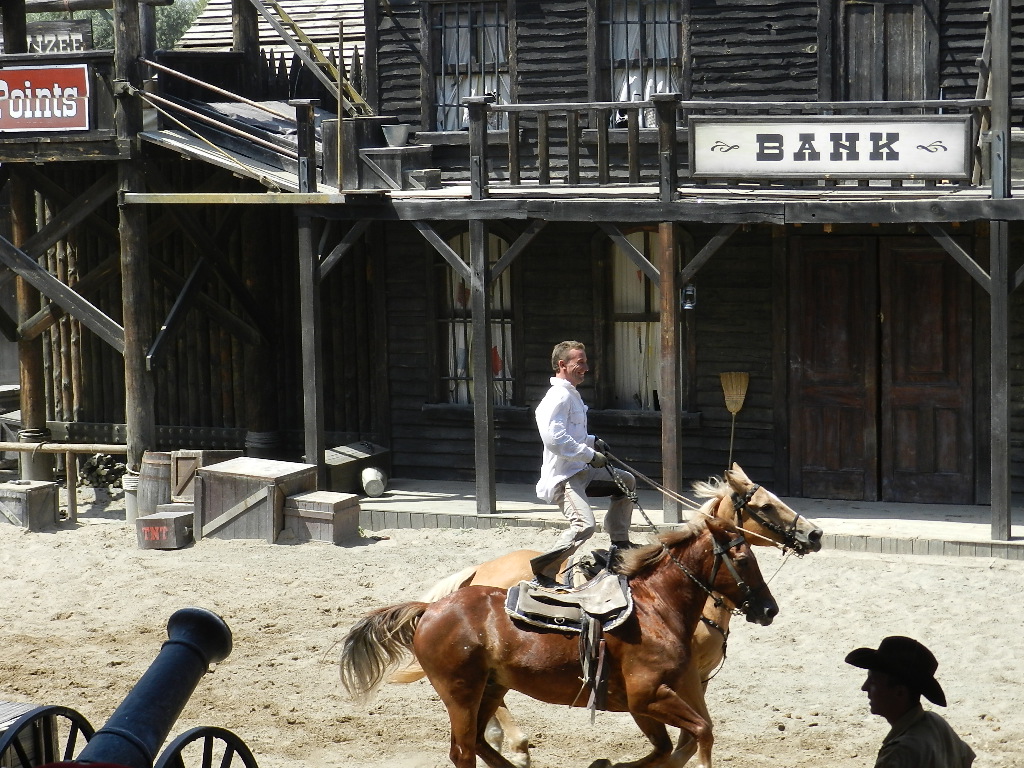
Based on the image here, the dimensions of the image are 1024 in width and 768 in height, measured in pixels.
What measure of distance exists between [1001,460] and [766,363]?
2942mm

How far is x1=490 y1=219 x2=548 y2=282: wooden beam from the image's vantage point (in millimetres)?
13391

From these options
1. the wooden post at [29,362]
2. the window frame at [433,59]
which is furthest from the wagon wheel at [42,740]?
the window frame at [433,59]

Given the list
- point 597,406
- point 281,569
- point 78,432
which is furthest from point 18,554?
point 597,406

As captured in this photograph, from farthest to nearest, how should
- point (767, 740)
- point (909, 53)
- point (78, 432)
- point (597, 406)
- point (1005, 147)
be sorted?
point (78, 432), point (597, 406), point (909, 53), point (1005, 147), point (767, 740)

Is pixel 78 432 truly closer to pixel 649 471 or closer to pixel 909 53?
pixel 649 471

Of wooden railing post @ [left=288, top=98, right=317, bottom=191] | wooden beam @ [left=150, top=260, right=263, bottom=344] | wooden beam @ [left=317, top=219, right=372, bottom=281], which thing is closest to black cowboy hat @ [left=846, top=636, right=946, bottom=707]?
wooden beam @ [left=317, top=219, right=372, bottom=281]

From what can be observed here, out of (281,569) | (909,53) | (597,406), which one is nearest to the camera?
(281,569)

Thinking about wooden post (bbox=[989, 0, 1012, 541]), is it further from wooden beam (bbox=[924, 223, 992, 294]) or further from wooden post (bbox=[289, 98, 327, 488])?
wooden post (bbox=[289, 98, 327, 488])

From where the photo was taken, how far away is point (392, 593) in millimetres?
11992

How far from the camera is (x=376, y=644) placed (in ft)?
24.9

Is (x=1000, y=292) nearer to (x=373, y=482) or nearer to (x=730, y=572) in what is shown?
(x=730, y=572)

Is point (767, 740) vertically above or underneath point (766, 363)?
underneath

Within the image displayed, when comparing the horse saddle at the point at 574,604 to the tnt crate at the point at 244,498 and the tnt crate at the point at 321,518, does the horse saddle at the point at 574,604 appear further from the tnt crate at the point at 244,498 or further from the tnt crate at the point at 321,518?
the tnt crate at the point at 244,498

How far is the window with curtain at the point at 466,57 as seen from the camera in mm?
15773
